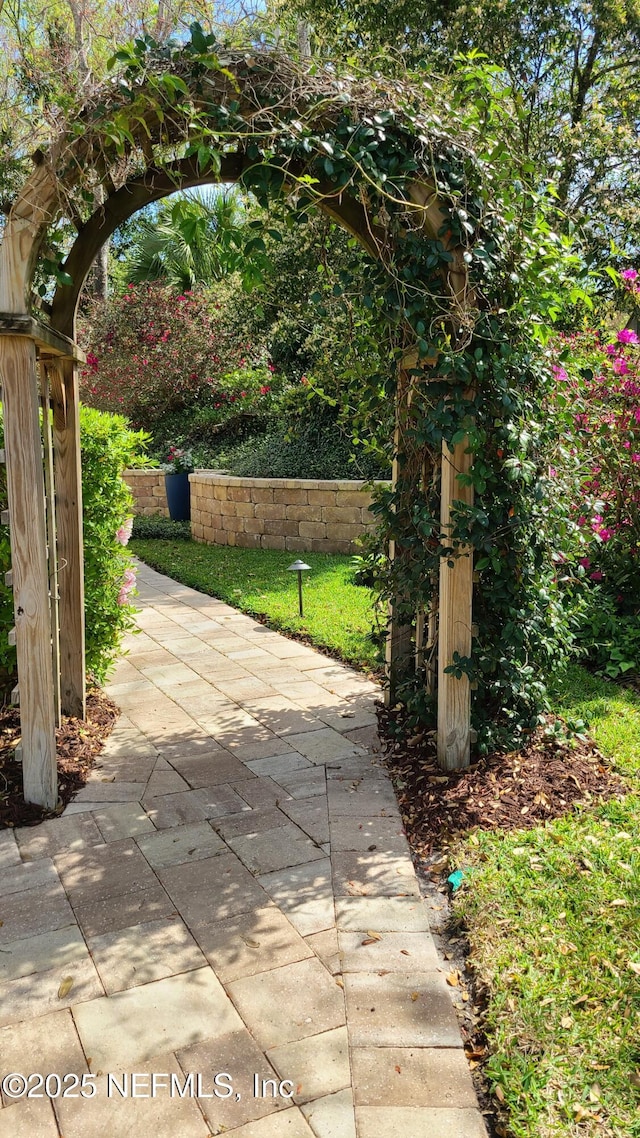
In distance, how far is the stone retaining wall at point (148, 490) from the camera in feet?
38.2

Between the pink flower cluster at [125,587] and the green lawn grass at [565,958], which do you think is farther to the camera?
the pink flower cluster at [125,587]

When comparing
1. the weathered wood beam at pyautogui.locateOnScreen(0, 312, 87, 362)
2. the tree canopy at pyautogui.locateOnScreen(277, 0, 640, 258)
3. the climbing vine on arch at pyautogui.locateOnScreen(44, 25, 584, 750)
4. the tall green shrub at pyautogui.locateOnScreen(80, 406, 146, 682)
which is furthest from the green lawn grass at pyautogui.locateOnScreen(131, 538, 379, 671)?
the tree canopy at pyautogui.locateOnScreen(277, 0, 640, 258)

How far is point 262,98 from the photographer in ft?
9.07

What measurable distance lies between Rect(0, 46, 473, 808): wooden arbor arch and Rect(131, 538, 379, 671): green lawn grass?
3.92 feet

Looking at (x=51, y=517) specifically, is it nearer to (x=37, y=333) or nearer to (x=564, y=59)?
(x=37, y=333)

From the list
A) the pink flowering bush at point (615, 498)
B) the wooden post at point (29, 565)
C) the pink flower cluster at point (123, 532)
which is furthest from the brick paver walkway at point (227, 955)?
the pink flowering bush at point (615, 498)

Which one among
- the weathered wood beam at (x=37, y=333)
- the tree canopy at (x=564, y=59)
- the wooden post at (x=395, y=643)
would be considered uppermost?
the tree canopy at (x=564, y=59)

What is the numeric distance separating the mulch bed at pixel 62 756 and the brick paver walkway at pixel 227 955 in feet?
0.26

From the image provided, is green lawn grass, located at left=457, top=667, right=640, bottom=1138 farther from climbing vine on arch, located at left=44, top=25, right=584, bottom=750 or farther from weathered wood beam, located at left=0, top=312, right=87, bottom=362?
weathered wood beam, located at left=0, top=312, right=87, bottom=362

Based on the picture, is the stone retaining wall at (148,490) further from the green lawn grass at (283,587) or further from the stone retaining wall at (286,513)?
the stone retaining wall at (286,513)

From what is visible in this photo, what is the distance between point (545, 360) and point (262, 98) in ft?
4.71

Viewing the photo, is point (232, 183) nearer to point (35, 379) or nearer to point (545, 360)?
point (35, 379)

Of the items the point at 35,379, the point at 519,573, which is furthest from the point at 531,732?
the point at 35,379

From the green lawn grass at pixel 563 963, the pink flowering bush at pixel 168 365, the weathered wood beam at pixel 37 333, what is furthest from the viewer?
the pink flowering bush at pixel 168 365
